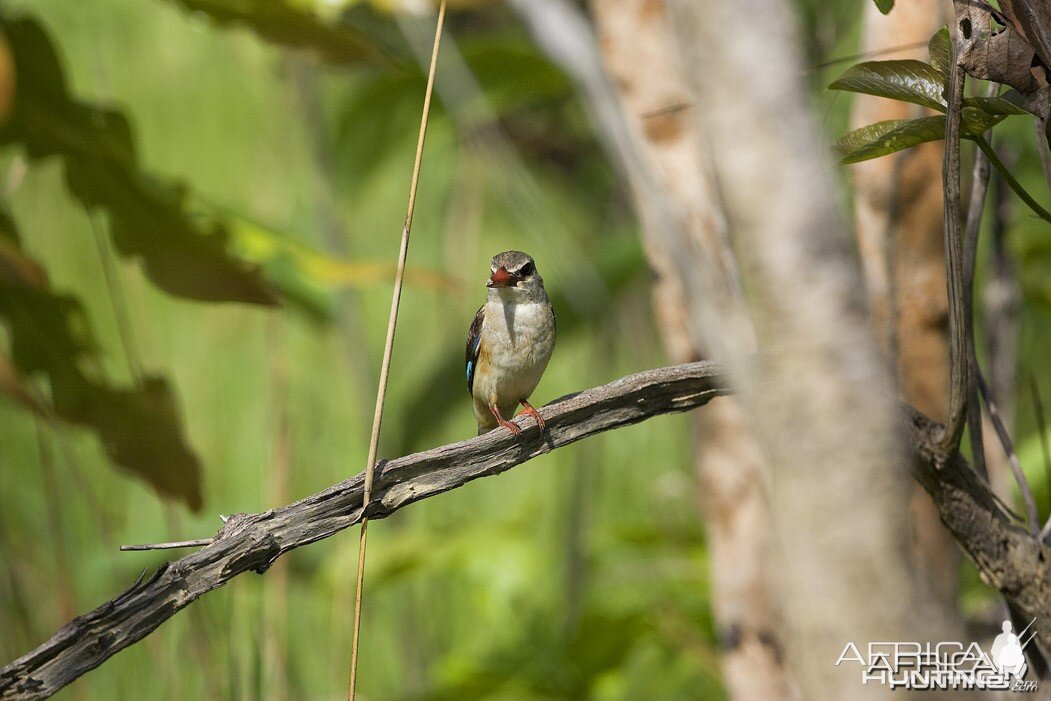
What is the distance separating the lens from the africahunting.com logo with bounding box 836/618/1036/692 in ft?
2.30

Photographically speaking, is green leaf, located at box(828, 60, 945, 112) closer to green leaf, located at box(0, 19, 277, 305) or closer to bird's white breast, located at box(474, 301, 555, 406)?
green leaf, located at box(0, 19, 277, 305)

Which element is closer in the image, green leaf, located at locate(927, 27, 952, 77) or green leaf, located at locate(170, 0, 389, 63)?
green leaf, located at locate(927, 27, 952, 77)

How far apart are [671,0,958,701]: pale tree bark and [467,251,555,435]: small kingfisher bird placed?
1.82 metres

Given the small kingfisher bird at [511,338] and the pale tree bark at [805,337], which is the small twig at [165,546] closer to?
the pale tree bark at [805,337]

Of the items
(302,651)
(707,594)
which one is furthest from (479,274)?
(707,594)

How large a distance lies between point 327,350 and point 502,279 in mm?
2405

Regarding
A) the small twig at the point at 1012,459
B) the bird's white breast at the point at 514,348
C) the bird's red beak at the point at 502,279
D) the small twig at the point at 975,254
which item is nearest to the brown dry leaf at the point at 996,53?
the small twig at the point at 975,254

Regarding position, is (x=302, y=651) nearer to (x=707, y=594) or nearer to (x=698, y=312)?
(x=707, y=594)

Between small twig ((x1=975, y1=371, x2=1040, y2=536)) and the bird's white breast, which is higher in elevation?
the bird's white breast

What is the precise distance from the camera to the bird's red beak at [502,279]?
2.41 metres

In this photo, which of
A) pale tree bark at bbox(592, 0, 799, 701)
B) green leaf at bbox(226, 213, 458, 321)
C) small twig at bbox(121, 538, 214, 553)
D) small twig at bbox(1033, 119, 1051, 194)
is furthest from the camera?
green leaf at bbox(226, 213, 458, 321)

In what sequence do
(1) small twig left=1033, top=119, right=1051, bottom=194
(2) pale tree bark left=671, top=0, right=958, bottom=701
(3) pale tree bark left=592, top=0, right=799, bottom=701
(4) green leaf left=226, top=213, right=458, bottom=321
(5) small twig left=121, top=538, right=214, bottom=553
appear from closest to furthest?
(2) pale tree bark left=671, top=0, right=958, bottom=701, (5) small twig left=121, top=538, right=214, bottom=553, (1) small twig left=1033, top=119, right=1051, bottom=194, (3) pale tree bark left=592, top=0, right=799, bottom=701, (4) green leaf left=226, top=213, right=458, bottom=321

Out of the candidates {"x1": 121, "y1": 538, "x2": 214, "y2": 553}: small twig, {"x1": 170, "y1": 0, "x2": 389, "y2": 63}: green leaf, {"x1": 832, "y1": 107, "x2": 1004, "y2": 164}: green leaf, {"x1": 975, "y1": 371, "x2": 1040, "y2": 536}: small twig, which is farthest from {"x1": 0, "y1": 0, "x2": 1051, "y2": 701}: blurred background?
{"x1": 121, "y1": 538, "x2": 214, "y2": 553}: small twig

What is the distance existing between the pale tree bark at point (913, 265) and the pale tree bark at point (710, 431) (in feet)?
1.24
